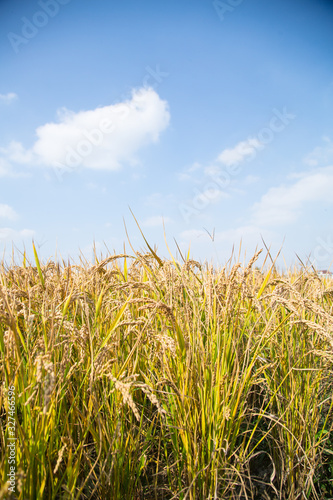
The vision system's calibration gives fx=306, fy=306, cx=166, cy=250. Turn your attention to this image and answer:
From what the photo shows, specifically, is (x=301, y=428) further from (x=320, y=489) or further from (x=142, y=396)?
(x=142, y=396)

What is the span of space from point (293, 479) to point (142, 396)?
0.91 metres

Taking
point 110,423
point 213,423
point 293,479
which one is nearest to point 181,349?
point 213,423

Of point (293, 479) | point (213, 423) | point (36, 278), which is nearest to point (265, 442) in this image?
point (293, 479)

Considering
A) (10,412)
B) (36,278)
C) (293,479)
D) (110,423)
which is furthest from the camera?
(36,278)

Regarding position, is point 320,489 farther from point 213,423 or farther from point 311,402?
point 213,423

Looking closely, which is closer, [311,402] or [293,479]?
[293,479]

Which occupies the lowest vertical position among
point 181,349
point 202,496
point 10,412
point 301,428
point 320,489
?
point 320,489

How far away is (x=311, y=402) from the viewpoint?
5.77 ft

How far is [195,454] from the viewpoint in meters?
1.28

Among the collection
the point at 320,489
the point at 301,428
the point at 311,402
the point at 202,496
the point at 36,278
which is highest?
the point at 36,278

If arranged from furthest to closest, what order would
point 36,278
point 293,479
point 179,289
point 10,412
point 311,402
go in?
point 36,278
point 179,289
point 311,402
point 293,479
point 10,412

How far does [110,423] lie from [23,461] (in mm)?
381

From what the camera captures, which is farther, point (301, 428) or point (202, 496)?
point (301, 428)

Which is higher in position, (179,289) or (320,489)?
(179,289)
